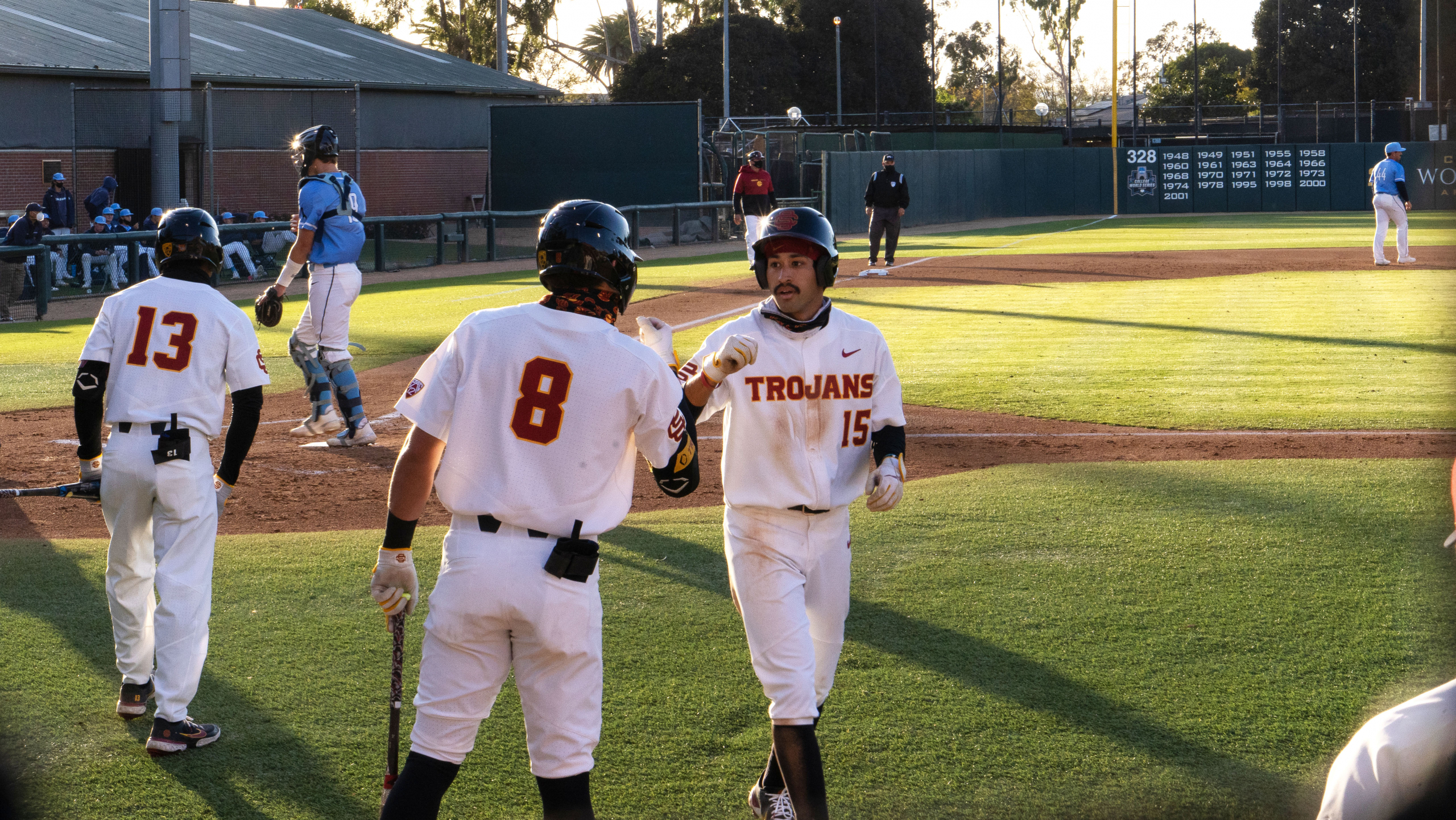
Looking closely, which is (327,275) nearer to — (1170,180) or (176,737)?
(176,737)

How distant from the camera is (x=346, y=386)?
9.89m

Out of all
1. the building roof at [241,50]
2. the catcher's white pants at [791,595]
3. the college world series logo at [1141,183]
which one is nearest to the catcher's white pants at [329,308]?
the catcher's white pants at [791,595]

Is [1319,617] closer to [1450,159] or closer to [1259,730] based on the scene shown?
[1259,730]

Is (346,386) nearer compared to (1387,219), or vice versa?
(346,386)

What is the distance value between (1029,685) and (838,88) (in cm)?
5265

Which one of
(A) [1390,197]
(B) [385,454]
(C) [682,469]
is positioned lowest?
(B) [385,454]

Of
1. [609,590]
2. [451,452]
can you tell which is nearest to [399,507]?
[451,452]

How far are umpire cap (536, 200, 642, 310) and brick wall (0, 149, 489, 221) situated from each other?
20247 mm

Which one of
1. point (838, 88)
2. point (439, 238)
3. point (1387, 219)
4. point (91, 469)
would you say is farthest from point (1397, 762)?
point (838, 88)

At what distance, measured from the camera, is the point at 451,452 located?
320 cm

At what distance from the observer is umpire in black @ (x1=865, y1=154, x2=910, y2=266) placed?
2220 cm

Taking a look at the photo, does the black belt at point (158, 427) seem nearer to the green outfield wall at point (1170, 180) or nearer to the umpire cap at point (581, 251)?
→ the umpire cap at point (581, 251)

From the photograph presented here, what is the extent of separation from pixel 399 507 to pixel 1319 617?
434cm

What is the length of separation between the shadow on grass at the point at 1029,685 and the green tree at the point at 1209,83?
6027 centimetres
